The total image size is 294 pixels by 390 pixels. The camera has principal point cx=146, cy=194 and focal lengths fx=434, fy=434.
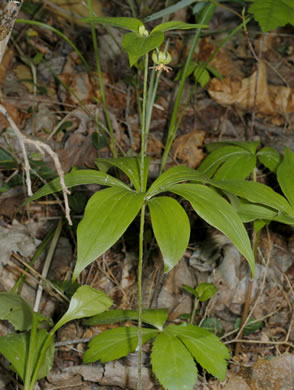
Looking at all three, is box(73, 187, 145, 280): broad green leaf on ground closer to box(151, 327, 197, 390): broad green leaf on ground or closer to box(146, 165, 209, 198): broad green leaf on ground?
box(146, 165, 209, 198): broad green leaf on ground

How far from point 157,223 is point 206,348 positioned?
1.86 ft

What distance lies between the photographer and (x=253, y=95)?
345 centimetres

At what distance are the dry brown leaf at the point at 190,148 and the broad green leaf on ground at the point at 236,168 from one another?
940 millimetres

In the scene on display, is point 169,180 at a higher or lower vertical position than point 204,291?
higher

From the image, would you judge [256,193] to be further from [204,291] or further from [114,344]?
[114,344]

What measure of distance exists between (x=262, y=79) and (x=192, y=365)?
8.79 ft

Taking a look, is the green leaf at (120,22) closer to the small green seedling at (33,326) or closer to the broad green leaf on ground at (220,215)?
the broad green leaf on ground at (220,215)

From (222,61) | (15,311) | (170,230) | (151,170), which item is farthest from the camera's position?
(222,61)

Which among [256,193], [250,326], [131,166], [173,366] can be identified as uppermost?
[131,166]

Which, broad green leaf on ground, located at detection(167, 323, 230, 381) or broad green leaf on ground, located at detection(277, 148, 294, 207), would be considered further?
broad green leaf on ground, located at detection(277, 148, 294, 207)

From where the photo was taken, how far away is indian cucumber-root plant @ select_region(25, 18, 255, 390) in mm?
1252

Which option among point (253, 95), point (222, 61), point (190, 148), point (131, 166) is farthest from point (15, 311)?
point (222, 61)

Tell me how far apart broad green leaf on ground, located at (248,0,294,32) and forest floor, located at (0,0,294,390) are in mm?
542

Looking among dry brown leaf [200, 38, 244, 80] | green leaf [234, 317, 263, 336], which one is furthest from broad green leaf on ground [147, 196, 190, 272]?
dry brown leaf [200, 38, 244, 80]
